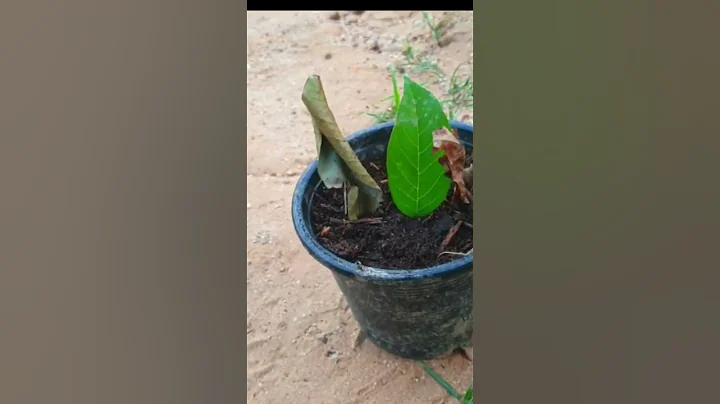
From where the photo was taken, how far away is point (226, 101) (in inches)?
20.3

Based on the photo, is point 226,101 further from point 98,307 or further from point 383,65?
point 383,65

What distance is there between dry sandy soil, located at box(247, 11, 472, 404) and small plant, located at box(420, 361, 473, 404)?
0.4 inches

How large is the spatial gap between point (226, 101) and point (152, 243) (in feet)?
0.41

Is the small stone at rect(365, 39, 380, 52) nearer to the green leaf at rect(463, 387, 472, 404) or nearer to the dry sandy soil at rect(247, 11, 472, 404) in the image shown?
the dry sandy soil at rect(247, 11, 472, 404)

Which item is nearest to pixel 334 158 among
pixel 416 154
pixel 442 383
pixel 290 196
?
pixel 416 154

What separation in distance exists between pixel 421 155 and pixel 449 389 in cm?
47

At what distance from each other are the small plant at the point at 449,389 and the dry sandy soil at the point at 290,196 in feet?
0.03

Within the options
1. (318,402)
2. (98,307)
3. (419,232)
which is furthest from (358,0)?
(98,307)

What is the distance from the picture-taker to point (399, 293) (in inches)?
42.1

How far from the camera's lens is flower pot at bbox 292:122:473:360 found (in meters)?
1.02

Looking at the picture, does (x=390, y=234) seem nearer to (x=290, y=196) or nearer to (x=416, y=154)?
(x=416, y=154)

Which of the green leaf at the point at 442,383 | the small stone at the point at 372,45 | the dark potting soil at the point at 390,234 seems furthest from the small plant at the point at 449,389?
the small stone at the point at 372,45

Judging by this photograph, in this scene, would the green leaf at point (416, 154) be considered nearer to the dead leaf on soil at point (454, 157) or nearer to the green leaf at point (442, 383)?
the dead leaf on soil at point (454, 157)

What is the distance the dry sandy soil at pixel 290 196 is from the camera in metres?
1.23
